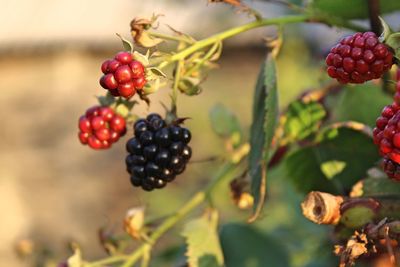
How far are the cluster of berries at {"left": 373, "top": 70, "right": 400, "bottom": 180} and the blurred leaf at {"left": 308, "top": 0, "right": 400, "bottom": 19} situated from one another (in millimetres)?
311

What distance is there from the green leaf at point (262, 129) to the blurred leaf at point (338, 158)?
0.34 ft

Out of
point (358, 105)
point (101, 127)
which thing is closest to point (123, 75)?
point (101, 127)

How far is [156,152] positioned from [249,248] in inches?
16.9

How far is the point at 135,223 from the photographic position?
1.05 meters

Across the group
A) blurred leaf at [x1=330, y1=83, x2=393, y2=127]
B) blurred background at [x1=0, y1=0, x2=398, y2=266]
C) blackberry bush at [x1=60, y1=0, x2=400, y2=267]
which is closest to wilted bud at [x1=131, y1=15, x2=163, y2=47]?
blackberry bush at [x1=60, y1=0, x2=400, y2=267]

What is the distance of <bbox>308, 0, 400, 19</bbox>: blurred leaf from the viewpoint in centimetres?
100

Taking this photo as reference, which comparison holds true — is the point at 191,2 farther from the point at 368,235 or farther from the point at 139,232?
the point at 368,235

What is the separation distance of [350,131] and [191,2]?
3201 millimetres

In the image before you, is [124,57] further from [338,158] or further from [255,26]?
[338,158]

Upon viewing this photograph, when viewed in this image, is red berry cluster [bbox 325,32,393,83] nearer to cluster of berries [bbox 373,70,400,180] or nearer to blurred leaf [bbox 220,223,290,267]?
cluster of berries [bbox 373,70,400,180]

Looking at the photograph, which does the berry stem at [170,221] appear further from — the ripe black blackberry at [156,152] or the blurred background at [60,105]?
the blurred background at [60,105]

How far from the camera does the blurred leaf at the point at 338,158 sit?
1.01m

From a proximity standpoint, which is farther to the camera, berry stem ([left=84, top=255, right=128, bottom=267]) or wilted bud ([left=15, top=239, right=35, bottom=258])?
wilted bud ([left=15, top=239, right=35, bottom=258])

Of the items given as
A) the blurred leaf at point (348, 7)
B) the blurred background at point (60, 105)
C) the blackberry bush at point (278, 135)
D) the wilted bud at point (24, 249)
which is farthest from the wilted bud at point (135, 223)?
the blurred background at point (60, 105)
